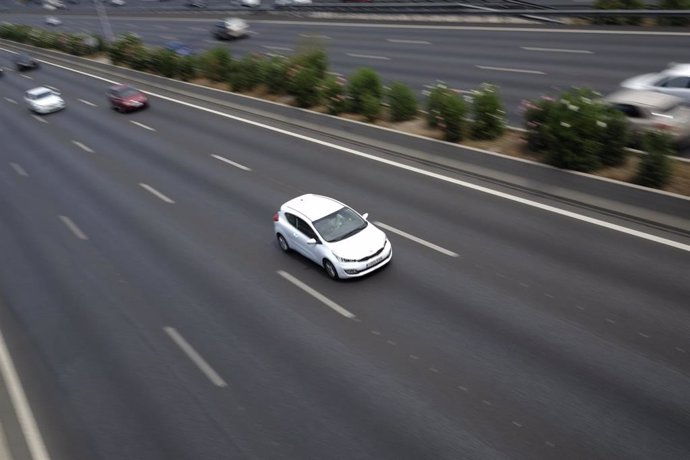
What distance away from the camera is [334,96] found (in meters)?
25.2

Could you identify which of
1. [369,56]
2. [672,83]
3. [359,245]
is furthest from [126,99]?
[672,83]

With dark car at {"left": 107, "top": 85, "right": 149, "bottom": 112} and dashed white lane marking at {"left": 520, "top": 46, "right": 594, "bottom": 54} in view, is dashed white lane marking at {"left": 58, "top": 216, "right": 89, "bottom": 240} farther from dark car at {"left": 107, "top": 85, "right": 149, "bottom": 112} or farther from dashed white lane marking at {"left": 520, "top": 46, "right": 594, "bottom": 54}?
dashed white lane marking at {"left": 520, "top": 46, "right": 594, "bottom": 54}

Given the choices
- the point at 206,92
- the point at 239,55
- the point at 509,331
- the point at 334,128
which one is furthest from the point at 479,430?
the point at 239,55

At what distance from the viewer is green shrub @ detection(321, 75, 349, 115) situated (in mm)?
24938

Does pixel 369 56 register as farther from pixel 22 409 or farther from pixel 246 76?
pixel 22 409

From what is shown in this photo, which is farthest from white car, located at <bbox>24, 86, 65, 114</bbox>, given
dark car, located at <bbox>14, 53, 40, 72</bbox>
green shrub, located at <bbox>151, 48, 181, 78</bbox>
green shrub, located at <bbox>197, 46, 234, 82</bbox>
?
dark car, located at <bbox>14, 53, 40, 72</bbox>

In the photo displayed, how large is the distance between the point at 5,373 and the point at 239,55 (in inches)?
1360

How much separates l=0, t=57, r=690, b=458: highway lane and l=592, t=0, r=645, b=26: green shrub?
18.4 metres

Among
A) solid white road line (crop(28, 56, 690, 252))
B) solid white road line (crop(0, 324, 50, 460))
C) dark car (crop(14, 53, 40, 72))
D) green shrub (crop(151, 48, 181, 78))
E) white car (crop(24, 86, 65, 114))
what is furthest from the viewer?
dark car (crop(14, 53, 40, 72))

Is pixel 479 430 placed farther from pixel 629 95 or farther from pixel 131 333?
pixel 629 95

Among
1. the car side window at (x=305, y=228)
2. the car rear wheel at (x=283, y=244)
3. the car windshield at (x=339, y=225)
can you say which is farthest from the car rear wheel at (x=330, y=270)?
the car rear wheel at (x=283, y=244)

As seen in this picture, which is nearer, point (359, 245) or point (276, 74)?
point (359, 245)

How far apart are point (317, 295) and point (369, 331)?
6.65 feet

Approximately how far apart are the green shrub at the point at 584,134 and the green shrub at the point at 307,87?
12606 millimetres
